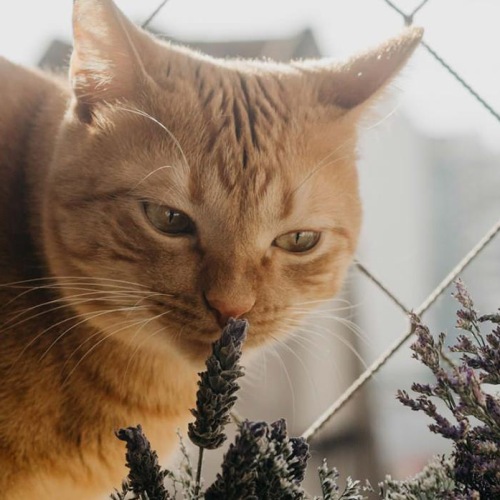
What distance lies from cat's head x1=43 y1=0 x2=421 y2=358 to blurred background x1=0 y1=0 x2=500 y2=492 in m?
0.19

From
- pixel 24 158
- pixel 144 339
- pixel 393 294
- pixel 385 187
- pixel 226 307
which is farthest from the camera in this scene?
pixel 385 187

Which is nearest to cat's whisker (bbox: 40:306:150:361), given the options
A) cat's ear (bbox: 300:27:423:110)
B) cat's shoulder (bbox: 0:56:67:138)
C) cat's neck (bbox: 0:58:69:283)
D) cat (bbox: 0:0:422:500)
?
cat (bbox: 0:0:422:500)

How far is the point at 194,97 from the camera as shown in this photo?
909 mm

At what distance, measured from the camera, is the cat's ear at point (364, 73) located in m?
0.92

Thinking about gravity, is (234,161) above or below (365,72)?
below

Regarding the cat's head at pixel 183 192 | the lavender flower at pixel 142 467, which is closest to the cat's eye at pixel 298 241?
the cat's head at pixel 183 192

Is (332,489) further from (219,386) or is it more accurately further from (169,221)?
(169,221)

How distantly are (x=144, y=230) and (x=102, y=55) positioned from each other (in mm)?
246

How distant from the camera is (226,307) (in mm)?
803

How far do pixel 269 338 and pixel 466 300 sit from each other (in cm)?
37

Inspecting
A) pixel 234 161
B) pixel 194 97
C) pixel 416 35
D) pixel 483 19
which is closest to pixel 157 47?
pixel 194 97

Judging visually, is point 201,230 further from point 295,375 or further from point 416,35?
point 295,375

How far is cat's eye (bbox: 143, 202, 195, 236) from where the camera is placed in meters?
0.86

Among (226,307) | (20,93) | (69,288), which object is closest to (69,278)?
(69,288)
